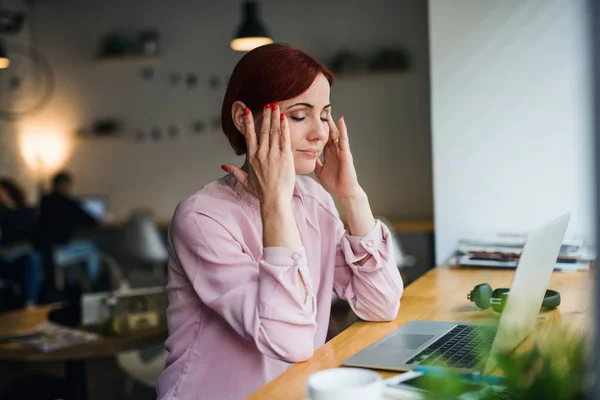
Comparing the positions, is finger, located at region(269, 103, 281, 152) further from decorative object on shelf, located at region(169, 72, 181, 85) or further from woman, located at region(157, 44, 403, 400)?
decorative object on shelf, located at region(169, 72, 181, 85)

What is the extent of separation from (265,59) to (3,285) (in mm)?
5474

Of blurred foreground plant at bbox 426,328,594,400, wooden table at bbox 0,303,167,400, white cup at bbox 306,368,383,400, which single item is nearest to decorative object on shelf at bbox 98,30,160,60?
wooden table at bbox 0,303,167,400

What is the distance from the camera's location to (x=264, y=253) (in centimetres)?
141

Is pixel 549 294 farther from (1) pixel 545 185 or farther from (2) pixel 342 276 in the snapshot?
(1) pixel 545 185

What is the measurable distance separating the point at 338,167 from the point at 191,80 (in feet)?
18.9

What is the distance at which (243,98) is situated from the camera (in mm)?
1621

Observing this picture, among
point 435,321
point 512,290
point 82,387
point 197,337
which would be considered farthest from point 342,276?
point 82,387

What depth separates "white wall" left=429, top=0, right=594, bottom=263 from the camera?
249 cm

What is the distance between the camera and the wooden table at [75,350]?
2.38 metres

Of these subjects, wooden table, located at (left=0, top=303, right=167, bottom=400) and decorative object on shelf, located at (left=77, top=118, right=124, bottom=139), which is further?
decorative object on shelf, located at (left=77, top=118, right=124, bottom=139)

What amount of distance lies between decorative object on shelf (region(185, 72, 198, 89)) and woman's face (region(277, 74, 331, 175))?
5.85 m

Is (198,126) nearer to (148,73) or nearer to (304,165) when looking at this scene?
(148,73)

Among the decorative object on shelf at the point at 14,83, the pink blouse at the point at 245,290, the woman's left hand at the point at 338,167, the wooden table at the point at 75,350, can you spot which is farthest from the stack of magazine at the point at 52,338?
the decorative object on shelf at the point at 14,83

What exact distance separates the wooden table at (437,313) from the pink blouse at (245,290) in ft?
0.18
